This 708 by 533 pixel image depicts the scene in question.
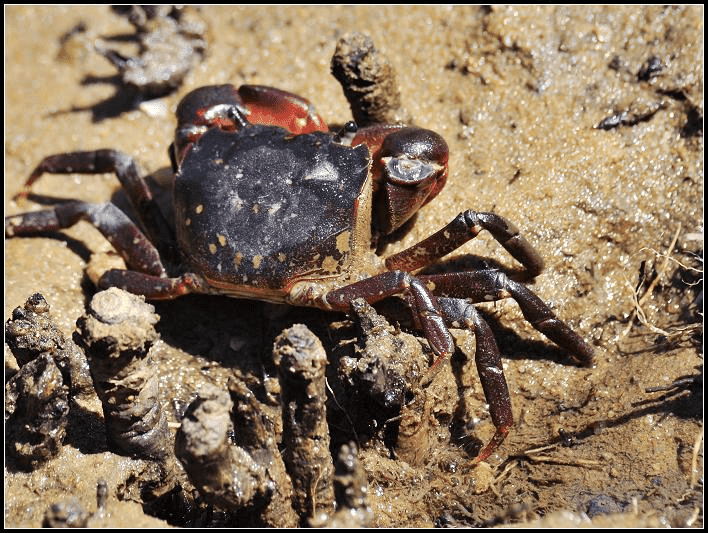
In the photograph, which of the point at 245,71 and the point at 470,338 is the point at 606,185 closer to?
the point at 470,338

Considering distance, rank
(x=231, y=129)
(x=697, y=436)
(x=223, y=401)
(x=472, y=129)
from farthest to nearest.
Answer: (x=472, y=129) < (x=231, y=129) < (x=697, y=436) < (x=223, y=401)

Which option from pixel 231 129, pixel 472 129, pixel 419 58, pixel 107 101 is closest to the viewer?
pixel 231 129

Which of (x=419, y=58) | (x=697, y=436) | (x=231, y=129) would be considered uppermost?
(x=419, y=58)

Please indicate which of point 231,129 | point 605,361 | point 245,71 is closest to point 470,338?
point 605,361

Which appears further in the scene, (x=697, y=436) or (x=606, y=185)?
(x=606, y=185)

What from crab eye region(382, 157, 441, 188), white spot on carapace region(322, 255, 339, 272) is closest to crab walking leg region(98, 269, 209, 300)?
white spot on carapace region(322, 255, 339, 272)

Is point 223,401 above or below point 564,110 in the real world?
below

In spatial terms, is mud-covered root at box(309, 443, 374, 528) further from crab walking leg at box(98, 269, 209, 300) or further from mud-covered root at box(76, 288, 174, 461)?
crab walking leg at box(98, 269, 209, 300)

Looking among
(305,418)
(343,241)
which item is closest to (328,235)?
(343,241)
